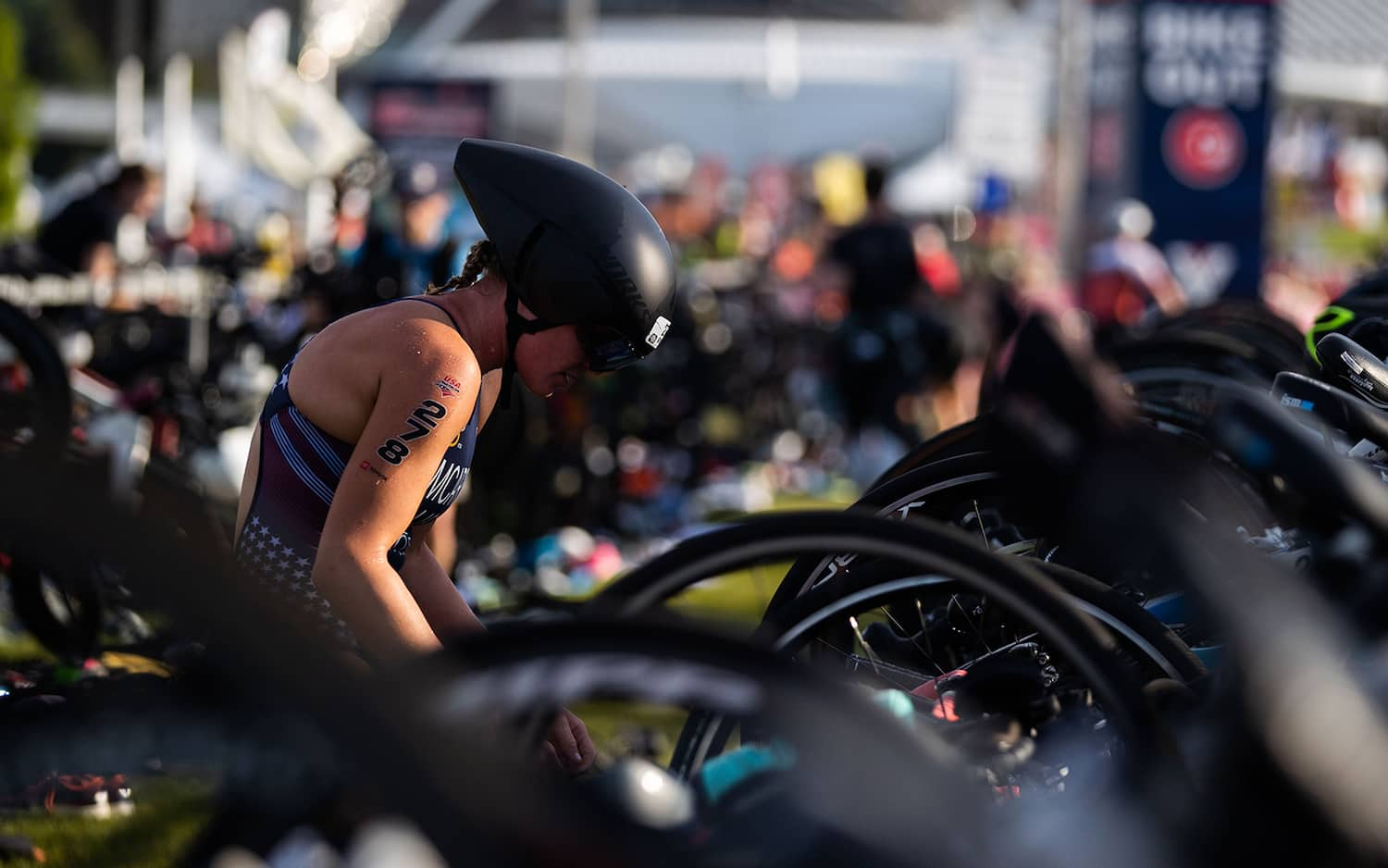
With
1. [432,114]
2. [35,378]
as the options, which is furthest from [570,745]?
[432,114]

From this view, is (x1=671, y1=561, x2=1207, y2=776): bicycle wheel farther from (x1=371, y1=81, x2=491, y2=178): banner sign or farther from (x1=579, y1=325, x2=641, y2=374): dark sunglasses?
(x1=371, y1=81, x2=491, y2=178): banner sign

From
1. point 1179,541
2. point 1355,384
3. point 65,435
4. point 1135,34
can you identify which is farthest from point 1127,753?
point 1135,34

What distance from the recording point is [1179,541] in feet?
5.88

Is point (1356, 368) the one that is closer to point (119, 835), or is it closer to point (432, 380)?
point (432, 380)

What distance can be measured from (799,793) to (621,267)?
1.44m

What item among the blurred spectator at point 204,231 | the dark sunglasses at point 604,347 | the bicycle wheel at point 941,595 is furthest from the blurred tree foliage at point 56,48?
the bicycle wheel at point 941,595

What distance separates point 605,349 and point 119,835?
79.5 inches

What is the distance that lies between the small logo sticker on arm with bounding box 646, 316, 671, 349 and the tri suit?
41cm

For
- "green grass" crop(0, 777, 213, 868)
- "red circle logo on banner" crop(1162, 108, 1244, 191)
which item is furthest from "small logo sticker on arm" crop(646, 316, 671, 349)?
"red circle logo on banner" crop(1162, 108, 1244, 191)

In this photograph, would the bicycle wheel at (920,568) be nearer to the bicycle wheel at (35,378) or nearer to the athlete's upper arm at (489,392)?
the athlete's upper arm at (489,392)

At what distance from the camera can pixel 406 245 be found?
8.56 metres

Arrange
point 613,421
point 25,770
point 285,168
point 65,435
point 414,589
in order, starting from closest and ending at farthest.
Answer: point 25,770, point 414,589, point 65,435, point 613,421, point 285,168

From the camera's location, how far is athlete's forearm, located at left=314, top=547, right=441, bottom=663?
2.75 metres

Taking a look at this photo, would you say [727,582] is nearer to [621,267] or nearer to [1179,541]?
[621,267]
